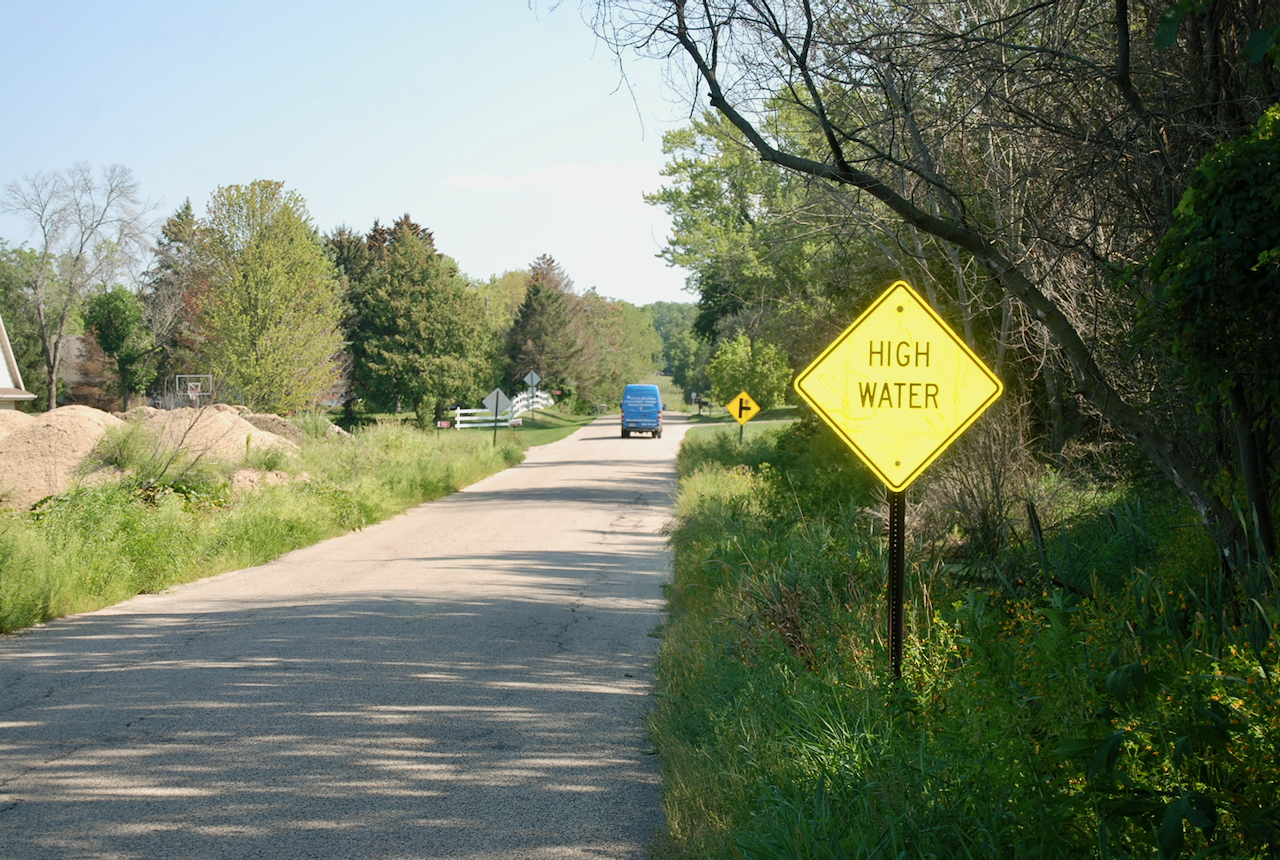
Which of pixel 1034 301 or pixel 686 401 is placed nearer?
pixel 1034 301

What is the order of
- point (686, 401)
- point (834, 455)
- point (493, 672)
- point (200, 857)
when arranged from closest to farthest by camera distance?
1. point (200, 857)
2. point (493, 672)
3. point (834, 455)
4. point (686, 401)

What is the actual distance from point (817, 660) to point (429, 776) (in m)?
2.35

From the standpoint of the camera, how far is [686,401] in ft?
422

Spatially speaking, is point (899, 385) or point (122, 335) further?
point (122, 335)

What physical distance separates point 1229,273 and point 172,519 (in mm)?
13330

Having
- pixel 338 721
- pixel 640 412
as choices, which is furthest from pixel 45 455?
pixel 640 412

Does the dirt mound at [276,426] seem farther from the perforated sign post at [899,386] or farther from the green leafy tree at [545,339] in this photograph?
the green leafy tree at [545,339]

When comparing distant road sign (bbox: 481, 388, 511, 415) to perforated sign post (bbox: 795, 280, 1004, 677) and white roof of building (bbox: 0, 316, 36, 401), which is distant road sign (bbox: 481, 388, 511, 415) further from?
perforated sign post (bbox: 795, 280, 1004, 677)

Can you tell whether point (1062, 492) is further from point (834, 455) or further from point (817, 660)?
point (834, 455)

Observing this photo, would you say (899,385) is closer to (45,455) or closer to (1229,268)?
(1229,268)

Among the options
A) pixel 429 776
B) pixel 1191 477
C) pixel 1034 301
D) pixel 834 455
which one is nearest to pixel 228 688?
pixel 429 776

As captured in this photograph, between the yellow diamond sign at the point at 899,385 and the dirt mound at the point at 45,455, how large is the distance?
45.4 ft

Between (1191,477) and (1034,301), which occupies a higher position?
(1034,301)

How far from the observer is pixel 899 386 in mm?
5625
